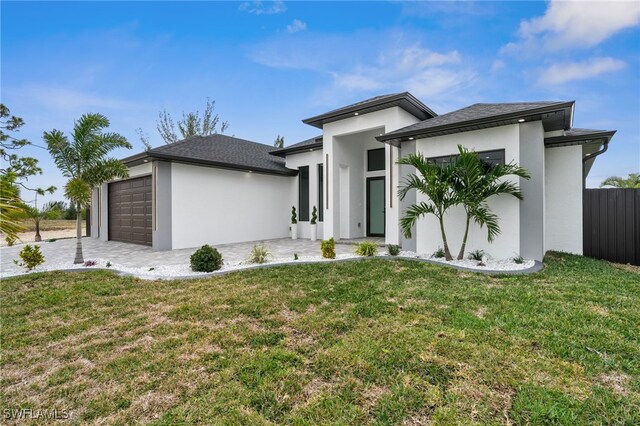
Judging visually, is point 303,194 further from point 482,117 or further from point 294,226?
point 482,117

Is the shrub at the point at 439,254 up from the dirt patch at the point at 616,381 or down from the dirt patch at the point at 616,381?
up

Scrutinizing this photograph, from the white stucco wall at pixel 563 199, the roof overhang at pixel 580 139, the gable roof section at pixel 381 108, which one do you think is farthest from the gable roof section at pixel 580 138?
the gable roof section at pixel 381 108

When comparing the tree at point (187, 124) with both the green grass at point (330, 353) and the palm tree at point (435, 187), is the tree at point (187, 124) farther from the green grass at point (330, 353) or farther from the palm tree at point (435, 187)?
the green grass at point (330, 353)

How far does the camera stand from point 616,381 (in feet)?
8.39

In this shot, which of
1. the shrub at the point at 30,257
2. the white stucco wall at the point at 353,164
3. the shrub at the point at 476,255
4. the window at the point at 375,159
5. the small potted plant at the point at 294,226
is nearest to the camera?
the shrub at the point at 30,257

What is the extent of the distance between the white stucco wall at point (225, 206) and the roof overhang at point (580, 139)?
10164 mm

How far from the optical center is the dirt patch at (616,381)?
2.44 m

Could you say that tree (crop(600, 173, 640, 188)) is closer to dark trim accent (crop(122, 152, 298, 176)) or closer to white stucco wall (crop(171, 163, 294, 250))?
white stucco wall (crop(171, 163, 294, 250))

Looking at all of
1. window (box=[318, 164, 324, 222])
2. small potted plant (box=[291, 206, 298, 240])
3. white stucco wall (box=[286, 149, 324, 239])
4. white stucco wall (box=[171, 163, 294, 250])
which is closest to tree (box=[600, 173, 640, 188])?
window (box=[318, 164, 324, 222])

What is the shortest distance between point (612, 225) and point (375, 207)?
7.43 m

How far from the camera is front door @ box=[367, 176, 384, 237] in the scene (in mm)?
12773

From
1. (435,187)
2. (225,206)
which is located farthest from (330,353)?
(225,206)

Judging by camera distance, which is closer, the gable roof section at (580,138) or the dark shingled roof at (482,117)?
the dark shingled roof at (482,117)

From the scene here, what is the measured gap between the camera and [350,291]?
201 inches
